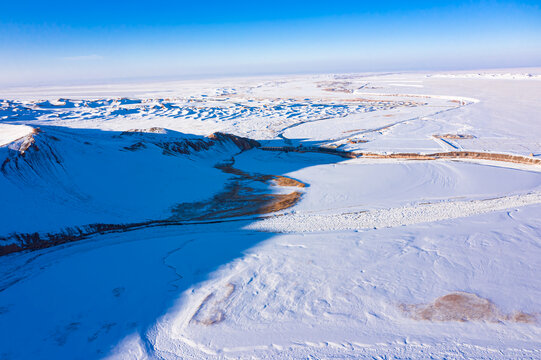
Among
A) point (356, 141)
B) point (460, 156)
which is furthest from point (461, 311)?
point (356, 141)

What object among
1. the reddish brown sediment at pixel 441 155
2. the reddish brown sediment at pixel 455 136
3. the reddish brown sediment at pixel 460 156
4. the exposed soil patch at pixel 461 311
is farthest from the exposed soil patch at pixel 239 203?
the reddish brown sediment at pixel 455 136

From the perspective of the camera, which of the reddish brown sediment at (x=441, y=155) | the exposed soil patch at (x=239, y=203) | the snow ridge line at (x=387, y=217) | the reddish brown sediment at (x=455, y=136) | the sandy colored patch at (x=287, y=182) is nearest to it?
the snow ridge line at (x=387, y=217)

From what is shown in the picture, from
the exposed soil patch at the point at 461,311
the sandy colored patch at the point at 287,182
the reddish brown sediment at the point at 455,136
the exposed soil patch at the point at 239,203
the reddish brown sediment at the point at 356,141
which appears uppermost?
the reddish brown sediment at the point at 455,136

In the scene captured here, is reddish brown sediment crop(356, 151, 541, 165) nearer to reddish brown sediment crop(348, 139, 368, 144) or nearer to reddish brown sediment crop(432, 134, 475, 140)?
reddish brown sediment crop(348, 139, 368, 144)

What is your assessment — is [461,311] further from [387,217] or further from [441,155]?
[441,155]

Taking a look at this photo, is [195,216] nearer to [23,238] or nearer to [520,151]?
[23,238]

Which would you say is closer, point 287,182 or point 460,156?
point 287,182

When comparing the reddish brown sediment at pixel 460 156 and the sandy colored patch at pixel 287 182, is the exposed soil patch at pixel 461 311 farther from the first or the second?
the reddish brown sediment at pixel 460 156

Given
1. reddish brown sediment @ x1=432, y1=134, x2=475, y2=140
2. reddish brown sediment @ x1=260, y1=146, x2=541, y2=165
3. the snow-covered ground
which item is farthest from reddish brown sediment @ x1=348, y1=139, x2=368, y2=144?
reddish brown sediment @ x1=432, y1=134, x2=475, y2=140
